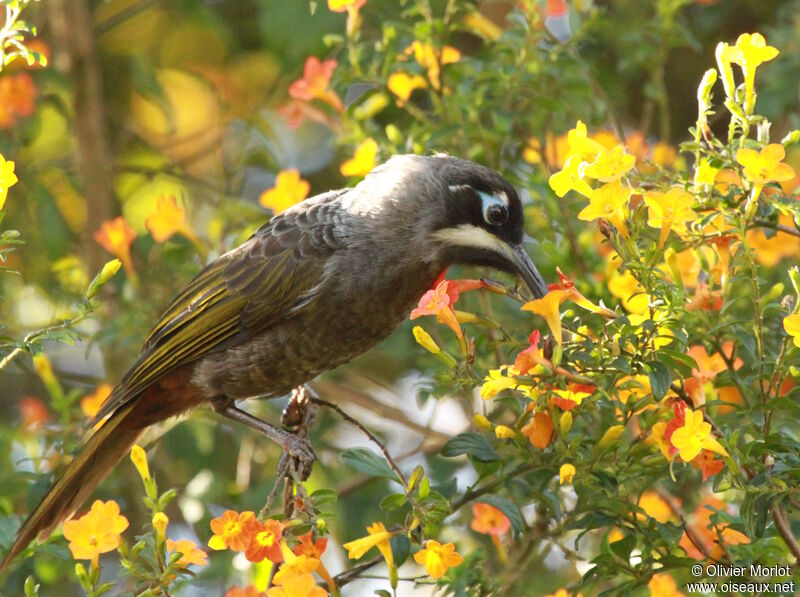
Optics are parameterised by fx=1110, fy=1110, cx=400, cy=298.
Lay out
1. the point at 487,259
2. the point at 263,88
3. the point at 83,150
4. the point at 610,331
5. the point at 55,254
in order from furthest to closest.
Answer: the point at 263,88
the point at 83,150
the point at 55,254
the point at 487,259
the point at 610,331

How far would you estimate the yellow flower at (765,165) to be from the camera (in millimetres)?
2559

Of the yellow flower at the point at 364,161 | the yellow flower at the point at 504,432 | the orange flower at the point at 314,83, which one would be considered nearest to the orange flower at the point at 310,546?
the yellow flower at the point at 504,432

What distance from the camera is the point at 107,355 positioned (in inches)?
213

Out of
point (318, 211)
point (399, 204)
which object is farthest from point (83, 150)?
point (399, 204)

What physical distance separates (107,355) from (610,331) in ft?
10.9

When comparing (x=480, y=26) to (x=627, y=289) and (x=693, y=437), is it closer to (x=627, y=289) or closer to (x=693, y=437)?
(x=627, y=289)

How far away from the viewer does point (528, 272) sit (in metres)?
3.72

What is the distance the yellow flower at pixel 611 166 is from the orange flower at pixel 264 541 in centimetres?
120

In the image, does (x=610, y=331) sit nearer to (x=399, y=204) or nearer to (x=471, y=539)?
(x=399, y=204)

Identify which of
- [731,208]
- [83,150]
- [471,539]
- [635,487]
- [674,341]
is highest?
[83,150]

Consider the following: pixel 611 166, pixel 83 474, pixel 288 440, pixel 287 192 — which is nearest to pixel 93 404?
pixel 83 474

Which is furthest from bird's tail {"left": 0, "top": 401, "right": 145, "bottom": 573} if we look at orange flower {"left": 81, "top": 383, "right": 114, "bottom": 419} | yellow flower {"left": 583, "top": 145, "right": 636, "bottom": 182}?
yellow flower {"left": 583, "top": 145, "right": 636, "bottom": 182}

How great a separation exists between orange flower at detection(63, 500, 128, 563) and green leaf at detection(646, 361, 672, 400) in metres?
1.35

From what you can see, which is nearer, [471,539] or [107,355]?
[471,539]
